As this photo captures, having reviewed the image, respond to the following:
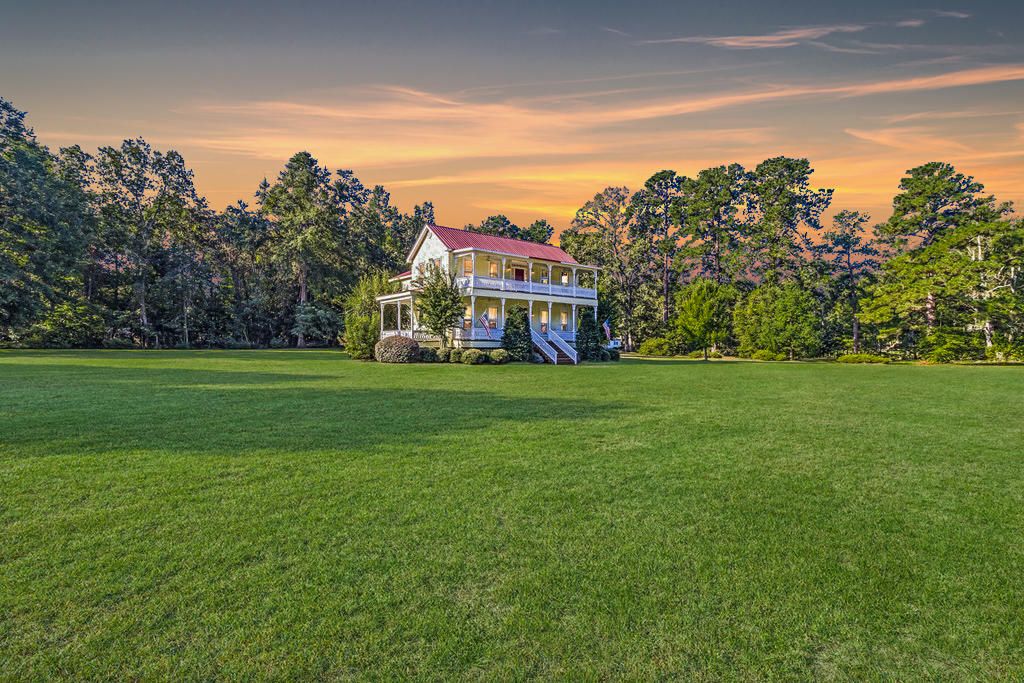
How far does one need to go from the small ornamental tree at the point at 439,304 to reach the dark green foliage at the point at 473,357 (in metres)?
2.35

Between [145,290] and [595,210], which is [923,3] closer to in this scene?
[595,210]

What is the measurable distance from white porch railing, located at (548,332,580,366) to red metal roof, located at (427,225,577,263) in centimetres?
640

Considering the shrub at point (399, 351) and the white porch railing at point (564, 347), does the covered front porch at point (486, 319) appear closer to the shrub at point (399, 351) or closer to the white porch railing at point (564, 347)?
the white porch railing at point (564, 347)

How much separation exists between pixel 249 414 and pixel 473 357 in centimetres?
1644

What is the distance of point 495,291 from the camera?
102 feet

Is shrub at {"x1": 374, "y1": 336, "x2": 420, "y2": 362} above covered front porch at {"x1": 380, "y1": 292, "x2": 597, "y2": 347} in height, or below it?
below

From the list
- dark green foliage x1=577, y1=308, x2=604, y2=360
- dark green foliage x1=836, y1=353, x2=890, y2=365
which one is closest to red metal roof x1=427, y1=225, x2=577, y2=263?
dark green foliage x1=577, y1=308, x2=604, y2=360

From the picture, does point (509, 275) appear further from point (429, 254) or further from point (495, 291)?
point (429, 254)

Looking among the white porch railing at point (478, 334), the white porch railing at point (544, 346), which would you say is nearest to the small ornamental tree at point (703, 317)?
the white porch railing at point (544, 346)

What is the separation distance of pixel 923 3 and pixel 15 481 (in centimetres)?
2560

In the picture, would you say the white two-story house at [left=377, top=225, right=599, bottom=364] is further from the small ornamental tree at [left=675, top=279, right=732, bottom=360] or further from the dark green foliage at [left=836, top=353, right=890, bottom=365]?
the dark green foliage at [left=836, top=353, right=890, bottom=365]

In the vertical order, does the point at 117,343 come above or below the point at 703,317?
below

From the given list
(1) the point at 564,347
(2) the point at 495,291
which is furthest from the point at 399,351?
(1) the point at 564,347

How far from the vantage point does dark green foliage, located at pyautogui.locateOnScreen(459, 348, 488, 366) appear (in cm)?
2573
